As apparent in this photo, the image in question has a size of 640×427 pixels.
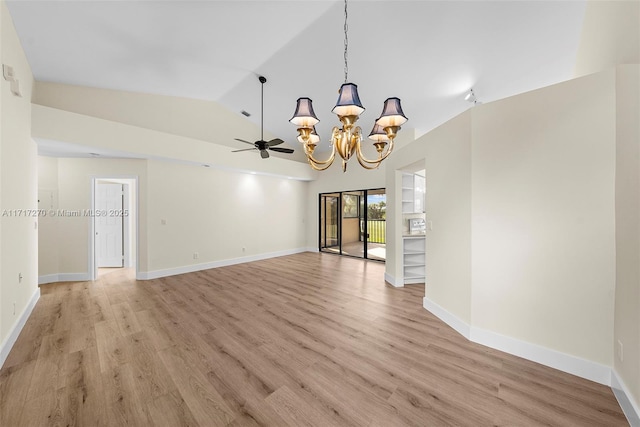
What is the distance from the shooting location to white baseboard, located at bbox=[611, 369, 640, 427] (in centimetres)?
146

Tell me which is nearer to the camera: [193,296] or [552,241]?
[552,241]

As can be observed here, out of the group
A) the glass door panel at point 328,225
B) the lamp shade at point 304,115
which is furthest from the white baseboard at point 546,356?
the glass door panel at point 328,225

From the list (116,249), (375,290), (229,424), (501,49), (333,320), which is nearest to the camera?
(229,424)

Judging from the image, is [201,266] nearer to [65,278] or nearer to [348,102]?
[65,278]

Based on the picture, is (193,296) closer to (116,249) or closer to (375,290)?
(375,290)

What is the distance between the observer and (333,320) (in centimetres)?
298

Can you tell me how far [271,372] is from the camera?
2.00 meters

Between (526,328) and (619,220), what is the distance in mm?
1161

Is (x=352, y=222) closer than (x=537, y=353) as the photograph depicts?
No

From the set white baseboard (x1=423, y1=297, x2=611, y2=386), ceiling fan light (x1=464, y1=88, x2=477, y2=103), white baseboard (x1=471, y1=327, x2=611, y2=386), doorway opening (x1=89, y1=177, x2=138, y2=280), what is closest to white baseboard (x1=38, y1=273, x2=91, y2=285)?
doorway opening (x1=89, y1=177, x2=138, y2=280)

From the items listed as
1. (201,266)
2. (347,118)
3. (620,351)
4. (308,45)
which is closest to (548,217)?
(620,351)

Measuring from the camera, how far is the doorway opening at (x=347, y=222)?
7.69 metres

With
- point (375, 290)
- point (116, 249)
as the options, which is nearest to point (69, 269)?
point (116, 249)

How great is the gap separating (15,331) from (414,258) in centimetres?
567
